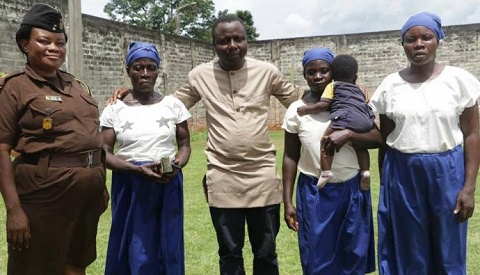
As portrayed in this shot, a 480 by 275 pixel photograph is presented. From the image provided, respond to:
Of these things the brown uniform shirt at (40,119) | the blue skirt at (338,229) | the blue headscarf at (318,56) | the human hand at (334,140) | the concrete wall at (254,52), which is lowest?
the blue skirt at (338,229)

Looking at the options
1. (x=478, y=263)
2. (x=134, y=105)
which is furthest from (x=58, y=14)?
(x=478, y=263)

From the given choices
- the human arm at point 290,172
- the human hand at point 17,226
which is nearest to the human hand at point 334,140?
the human arm at point 290,172

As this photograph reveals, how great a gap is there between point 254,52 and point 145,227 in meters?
16.7

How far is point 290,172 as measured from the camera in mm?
2846

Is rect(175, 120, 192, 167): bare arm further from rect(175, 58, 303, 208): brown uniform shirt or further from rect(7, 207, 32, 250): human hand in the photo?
rect(7, 207, 32, 250): human hand

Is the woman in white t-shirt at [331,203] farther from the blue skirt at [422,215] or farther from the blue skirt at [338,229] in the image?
the blue skirt at [422,215]

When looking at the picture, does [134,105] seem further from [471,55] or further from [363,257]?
[471,55]

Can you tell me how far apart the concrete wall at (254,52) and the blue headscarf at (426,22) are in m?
9.00

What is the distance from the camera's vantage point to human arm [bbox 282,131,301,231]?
2.81m

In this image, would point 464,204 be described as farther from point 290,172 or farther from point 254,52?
point 254,52

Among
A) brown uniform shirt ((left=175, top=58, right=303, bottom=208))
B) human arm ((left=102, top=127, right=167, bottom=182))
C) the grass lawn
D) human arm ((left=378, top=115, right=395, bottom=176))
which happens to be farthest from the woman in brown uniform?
the grass lawn

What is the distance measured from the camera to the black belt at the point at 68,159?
230 centimetres

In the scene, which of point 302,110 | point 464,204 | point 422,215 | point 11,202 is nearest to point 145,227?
point 11,202

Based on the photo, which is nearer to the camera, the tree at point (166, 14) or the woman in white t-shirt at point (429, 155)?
the woman in white t-shirt at point (429, 155)
